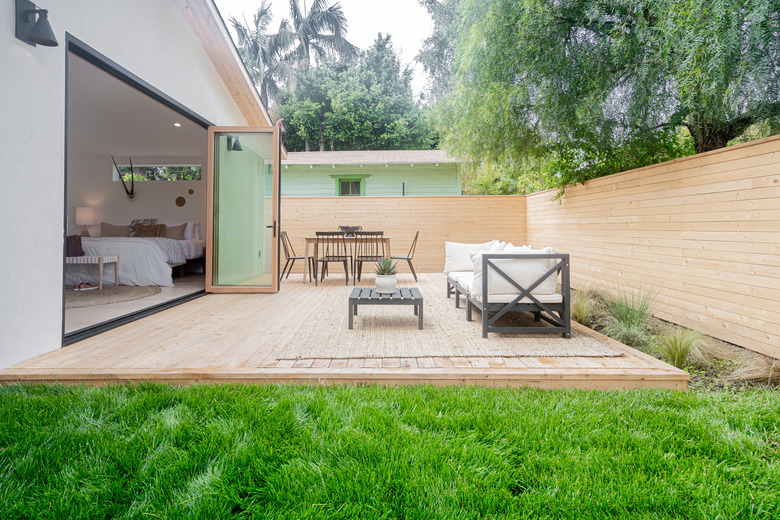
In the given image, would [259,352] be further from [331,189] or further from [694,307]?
[331,189]

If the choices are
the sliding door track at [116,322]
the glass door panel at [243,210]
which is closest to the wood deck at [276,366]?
the sliding door track at [116,322]

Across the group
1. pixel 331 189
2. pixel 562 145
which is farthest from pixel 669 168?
pixel 331 189

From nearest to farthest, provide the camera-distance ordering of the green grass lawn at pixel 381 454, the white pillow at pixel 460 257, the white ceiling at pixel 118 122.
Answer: the green grass lawn at pixel 381 454, the white ceiling at pixel 118 122, the white pillow at pixel 460 257

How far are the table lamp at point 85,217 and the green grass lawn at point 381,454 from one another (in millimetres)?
6722

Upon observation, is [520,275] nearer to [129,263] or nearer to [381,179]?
[129,263]

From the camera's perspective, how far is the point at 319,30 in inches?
625

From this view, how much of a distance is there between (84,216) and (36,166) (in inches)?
241

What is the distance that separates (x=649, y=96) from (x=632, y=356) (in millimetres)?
2583

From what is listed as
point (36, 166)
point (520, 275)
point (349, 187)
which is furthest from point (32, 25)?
point (349, 187)

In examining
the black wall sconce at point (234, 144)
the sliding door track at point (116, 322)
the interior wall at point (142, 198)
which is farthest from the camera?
the interior wall at point (142, 198)

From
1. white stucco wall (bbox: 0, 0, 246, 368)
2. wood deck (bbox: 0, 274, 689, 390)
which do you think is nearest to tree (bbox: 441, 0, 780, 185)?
wood deck (bbox: 0, 274, 689, 390)

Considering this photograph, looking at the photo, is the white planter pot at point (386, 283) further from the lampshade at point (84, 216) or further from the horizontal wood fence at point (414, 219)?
the lampshade at point (84, 216)

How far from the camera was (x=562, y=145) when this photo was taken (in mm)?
5547

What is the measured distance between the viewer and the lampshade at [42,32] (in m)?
2.42
